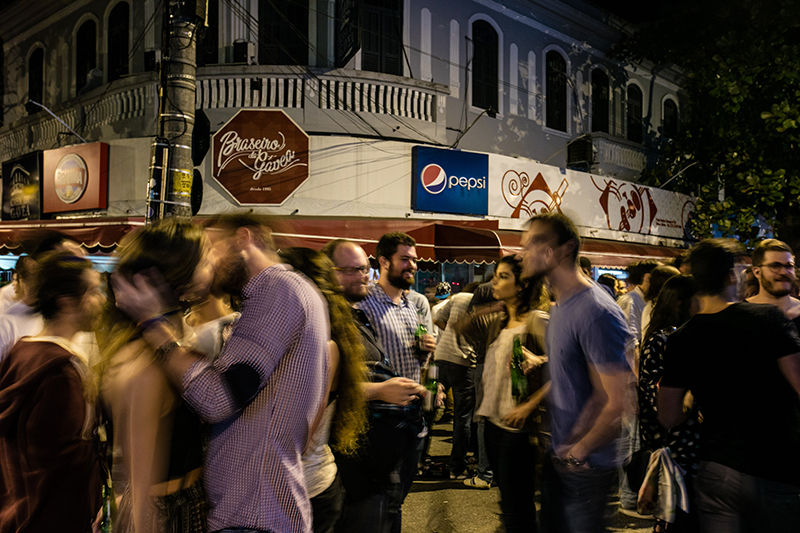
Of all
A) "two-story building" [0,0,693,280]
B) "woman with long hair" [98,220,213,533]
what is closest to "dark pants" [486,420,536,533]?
"woman with long hair" [98,220,213,533]

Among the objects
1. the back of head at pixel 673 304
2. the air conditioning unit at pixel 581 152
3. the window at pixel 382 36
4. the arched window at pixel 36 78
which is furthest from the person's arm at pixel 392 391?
the arched window at pixel 36 78

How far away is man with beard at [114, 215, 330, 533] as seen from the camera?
1658 millimetres

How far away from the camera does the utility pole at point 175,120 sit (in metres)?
6.11

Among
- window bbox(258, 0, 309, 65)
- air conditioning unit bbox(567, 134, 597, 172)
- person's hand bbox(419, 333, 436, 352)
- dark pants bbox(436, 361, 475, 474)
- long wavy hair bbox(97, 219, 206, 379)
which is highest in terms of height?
window bbox(258, 0, 309, 65)

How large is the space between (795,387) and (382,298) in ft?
7.21

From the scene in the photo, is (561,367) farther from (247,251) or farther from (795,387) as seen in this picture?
(247,251)

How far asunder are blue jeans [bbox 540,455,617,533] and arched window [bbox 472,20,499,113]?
10.5 meters

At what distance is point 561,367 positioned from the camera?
2.83 metres

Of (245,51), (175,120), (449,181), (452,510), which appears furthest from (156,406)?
(449,181)

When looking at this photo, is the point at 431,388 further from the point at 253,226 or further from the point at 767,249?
the point at 767,249

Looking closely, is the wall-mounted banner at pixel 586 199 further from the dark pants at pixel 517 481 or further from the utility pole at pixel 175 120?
the dark pants at pixel 517 481

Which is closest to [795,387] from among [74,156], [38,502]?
[38,502]

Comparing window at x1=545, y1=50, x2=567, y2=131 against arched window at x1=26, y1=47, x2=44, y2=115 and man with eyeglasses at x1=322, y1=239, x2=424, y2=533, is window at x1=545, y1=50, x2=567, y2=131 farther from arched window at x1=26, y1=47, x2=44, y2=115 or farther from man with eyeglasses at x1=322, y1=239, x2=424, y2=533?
man with eyeglasses at x1=322, y1=239, x2=424, y2=533

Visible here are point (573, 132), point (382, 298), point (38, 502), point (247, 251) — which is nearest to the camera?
point (247, 251)
